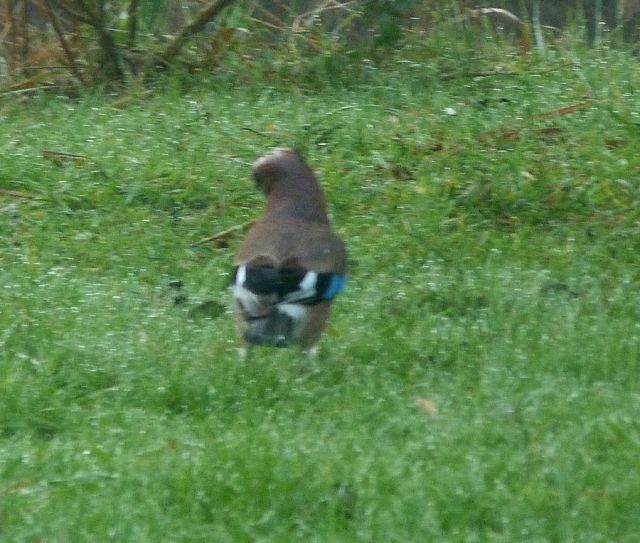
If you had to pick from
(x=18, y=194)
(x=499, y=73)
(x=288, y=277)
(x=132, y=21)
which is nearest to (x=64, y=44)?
(x=132, y=21)

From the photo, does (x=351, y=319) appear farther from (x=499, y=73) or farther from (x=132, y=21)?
(x=132, y=21)

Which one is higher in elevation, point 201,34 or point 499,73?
point 201,34

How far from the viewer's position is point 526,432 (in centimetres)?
454

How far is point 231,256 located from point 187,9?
137 inches

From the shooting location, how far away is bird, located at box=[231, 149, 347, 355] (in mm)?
5172

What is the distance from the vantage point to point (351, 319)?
5.91 metres

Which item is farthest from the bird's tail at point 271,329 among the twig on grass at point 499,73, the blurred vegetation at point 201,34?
the blurred vegetation at point 201,34

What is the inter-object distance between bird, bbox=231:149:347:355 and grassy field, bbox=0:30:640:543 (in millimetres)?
156

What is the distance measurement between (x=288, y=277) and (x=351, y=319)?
2.47 ft

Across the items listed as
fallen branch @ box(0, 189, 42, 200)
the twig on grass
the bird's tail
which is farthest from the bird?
the twig on grass

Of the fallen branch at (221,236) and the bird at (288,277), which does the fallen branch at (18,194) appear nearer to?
the fallen branch at (221,236)

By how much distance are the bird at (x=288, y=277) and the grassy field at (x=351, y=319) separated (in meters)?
0.16

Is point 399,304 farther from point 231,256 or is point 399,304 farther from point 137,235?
point 137,235

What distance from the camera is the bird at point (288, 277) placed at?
5.17 m
